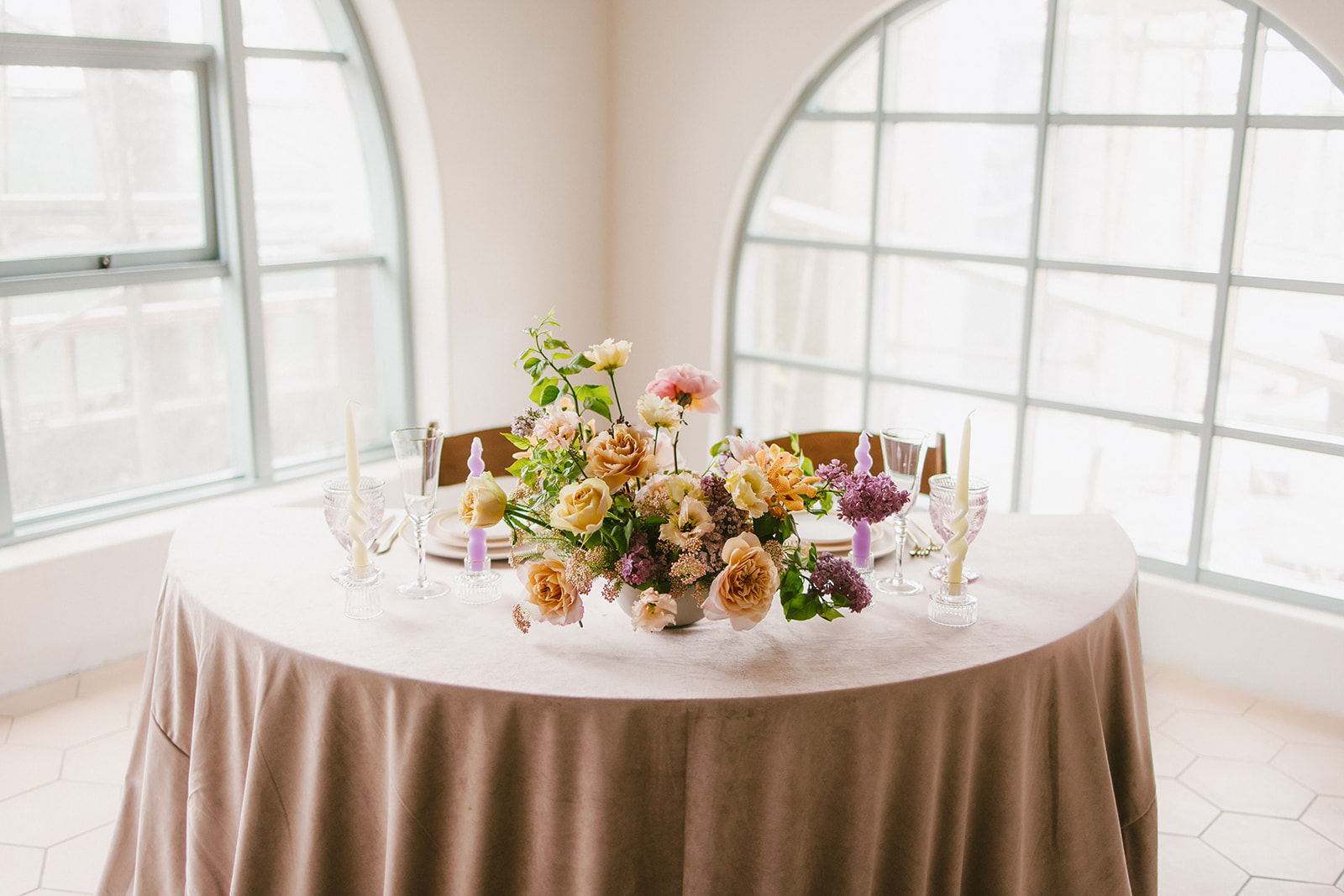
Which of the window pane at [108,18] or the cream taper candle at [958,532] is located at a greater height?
the window pane at [108,18]

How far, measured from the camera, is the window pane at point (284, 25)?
3.49 m

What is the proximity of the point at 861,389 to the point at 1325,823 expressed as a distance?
A: 6.26 ft

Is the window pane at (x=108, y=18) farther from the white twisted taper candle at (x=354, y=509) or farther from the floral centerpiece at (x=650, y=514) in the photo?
the floral centerpiece at (x=650, y=514)

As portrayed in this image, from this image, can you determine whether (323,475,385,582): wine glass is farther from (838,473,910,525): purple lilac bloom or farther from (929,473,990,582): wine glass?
(929,473,990,582): wine glass

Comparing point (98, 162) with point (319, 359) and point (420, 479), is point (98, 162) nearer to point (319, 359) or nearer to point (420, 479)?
point (319, 359)

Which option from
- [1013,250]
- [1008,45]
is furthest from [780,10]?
[1013,250]

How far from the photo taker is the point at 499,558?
2.12 meters

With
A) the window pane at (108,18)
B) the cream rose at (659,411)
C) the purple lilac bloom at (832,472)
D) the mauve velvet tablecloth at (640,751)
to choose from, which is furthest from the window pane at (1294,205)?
the window pane at (108,18)

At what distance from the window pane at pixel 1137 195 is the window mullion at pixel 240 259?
2410 mm

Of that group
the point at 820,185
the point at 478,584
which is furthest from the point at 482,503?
the point at 820,185

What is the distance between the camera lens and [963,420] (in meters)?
3.65

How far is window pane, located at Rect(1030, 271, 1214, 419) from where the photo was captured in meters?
3.32

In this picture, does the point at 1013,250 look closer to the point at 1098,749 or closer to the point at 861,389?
the point at 861,389

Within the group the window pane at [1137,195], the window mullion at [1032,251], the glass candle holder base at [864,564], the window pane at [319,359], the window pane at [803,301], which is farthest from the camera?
the window pane at [803,301]
